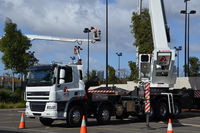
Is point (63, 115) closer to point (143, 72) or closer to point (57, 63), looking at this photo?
point (57, 63)

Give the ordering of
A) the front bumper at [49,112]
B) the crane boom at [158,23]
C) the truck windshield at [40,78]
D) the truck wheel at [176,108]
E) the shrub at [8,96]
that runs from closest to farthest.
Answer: the front bumper at [49,112], the truck windshield at [40,78], the truck wheel at [176,108], the crane boom at [158,23], the shrub at [8,96]

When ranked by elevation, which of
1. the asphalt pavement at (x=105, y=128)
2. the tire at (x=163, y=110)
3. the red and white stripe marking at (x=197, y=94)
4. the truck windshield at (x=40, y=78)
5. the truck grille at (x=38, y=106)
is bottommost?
the asphalt pavement at (x=105, y=128)

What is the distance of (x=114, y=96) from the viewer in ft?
59.4

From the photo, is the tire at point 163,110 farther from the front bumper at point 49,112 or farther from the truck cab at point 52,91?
the front bumper at point 49,112

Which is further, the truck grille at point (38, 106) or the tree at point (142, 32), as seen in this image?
the tree at point (142, 32)

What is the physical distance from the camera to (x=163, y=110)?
19891mm

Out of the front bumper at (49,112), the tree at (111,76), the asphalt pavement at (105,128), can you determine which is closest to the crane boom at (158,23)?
the asphalt pavement at (105,128)

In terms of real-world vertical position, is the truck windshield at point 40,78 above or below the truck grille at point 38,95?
above

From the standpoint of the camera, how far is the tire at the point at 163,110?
64.1ft

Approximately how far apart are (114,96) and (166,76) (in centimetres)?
419

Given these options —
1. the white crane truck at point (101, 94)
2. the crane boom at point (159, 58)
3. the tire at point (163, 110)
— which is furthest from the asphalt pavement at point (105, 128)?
the crane boom at point (159, 58)

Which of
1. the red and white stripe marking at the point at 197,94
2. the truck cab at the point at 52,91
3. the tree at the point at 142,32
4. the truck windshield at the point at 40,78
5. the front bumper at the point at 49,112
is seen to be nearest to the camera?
the front bumper at the point at 49,112

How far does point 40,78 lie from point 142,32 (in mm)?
18777

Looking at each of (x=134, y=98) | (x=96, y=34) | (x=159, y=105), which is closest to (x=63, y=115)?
Result: (x=134, y=98)
